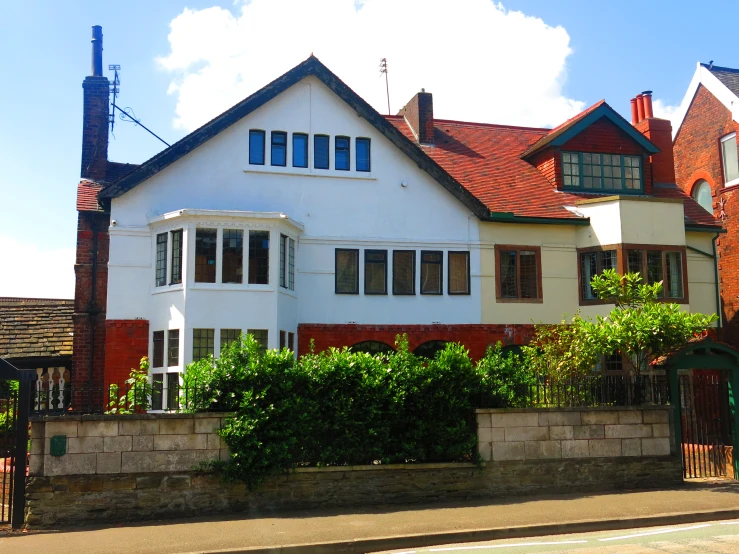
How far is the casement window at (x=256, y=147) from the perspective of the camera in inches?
753

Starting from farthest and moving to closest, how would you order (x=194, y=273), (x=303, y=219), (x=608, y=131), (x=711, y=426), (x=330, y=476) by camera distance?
1. (x=608, y=131)
2. (x=303, y=219)
3. (x=194, y=273)
4. (x=711, y=426)
5. (x=330, y=476)

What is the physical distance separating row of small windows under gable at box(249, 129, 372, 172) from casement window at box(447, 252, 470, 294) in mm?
3430

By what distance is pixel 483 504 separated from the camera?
12258mm

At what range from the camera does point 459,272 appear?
20.2 meters

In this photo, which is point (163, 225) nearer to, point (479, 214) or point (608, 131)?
point (479, 214)

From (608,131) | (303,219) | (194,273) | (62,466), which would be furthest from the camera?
(608,131)

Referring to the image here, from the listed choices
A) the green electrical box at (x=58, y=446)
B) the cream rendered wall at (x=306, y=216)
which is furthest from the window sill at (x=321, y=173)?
the green electrical box at (x=58, y=446)

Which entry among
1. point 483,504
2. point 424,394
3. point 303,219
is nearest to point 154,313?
point 303,219

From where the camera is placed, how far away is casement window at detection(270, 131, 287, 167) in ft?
63.3

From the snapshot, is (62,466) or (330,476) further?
(330,476)

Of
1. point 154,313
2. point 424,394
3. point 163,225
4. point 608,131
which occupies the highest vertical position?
point 608,131

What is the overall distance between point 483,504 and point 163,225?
1036cm

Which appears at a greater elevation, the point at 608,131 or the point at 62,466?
the point at 608,131

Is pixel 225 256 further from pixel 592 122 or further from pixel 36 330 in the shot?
pixel 592 122
